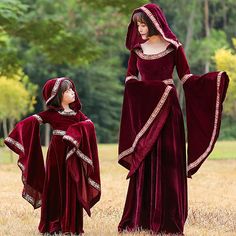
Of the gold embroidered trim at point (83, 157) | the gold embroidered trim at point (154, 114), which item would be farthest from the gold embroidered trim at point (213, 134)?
the gold embroidered trim at point (83, 157)

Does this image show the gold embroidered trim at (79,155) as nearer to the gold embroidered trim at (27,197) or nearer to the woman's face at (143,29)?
the gold embroidered trim at (27,197)

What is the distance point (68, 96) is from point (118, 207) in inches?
120

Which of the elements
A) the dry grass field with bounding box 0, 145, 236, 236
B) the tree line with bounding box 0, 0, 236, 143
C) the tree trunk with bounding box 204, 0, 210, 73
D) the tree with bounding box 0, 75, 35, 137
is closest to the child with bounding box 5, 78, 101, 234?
the dry grass field with bounding box 0, 145, 236, 236

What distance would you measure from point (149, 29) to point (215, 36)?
109ft

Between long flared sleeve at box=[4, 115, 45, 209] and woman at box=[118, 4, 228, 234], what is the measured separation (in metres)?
0.75

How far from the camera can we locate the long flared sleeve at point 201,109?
6.38 metres

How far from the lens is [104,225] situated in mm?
7172

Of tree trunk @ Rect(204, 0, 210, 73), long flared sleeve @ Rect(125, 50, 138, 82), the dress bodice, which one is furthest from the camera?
tree trunk @ Rect(204, 0, 210, 73)

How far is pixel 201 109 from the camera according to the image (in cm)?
649

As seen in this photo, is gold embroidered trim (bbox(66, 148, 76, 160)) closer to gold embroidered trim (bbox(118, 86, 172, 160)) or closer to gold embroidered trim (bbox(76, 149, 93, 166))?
gold embroidered trim (bbox(76, 149, 93, 166))

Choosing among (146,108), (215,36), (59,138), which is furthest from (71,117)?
(215,36)

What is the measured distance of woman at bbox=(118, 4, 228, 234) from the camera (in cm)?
639

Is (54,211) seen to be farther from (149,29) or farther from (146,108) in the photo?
(149,29)

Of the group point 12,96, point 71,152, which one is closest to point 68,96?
point 71,152
